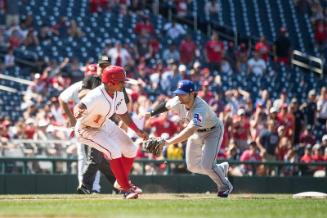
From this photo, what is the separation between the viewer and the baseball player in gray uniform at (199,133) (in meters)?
14.2

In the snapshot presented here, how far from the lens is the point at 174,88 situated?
23625 millimetres

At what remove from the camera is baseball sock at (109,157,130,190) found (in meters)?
14.0

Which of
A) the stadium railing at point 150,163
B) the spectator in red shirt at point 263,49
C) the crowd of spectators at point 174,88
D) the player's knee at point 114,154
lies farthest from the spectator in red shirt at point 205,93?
the player's knee at point 114,154

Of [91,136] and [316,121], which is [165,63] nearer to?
[316,121]

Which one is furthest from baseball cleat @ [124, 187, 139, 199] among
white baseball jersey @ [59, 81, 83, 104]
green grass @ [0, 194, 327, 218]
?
white baseball jersey @ [59, 81, 83, 104]

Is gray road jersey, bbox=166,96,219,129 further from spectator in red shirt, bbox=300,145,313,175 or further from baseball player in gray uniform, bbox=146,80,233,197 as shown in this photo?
spectator in red shirt, bbox=300,145,313,175

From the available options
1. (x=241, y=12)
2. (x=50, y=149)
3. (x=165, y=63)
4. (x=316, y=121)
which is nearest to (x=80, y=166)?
(x=50, y=149)

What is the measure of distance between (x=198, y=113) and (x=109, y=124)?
3.85 ft

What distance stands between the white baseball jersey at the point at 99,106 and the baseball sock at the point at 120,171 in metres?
0.55

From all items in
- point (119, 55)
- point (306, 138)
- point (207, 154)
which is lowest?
point (306, 138)

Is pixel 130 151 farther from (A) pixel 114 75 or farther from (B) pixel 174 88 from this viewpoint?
(B) pixel 174 88

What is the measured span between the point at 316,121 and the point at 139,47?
5247mm

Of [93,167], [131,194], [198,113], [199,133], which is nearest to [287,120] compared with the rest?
[93,167]

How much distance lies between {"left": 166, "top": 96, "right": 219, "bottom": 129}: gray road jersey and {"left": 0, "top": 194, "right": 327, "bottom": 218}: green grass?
3.21 ft
